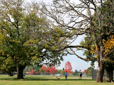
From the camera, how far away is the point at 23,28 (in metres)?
30.9

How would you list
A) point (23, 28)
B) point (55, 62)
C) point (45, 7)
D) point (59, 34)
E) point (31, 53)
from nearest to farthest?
1. point (59, 34)
2. point (45, 7)
3. point (31, 53)
4. point (23, 28)
5. point (55, 62)

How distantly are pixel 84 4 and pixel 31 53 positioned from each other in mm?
11741

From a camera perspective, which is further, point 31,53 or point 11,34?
point 11,34

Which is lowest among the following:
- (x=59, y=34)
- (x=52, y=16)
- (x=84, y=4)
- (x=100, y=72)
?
(x=100, y=72)

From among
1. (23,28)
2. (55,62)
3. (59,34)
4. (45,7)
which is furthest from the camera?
(55,62)

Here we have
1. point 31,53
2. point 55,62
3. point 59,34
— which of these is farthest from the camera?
point 55,62

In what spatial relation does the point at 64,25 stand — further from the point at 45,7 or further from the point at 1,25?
the point at 1,25

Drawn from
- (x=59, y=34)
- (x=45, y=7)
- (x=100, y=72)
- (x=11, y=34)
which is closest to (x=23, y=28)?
(x=11, y=34)

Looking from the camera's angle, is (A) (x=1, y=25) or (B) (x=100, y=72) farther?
(A) (x=1, y=25)

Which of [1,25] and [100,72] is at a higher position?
[1,25]

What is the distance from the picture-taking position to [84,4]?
22.5 metres

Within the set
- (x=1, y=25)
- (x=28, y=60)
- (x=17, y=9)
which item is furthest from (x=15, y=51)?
(x=17, y=9)

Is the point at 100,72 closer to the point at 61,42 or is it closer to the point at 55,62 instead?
the point at 61,42

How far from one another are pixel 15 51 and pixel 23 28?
4.28m
